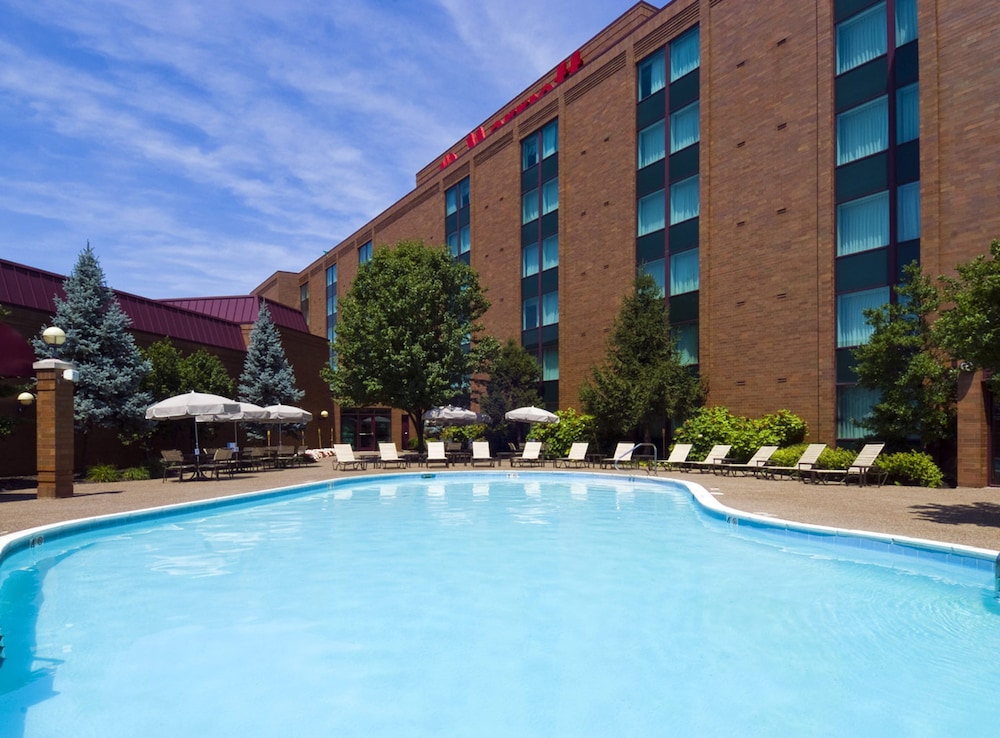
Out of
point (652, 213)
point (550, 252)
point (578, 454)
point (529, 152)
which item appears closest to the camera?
point (578, 454)

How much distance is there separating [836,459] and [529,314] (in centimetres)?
1813

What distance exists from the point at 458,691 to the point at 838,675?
2.91 metres

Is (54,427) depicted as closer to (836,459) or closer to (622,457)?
(622,457)

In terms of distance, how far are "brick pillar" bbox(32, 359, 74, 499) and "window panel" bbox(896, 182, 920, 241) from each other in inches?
830

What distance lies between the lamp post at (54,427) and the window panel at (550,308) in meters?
21.0

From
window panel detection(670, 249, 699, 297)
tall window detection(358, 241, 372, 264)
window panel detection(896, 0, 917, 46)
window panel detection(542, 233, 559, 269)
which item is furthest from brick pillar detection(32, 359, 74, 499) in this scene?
tall window detection(358, 241, 372, 264)

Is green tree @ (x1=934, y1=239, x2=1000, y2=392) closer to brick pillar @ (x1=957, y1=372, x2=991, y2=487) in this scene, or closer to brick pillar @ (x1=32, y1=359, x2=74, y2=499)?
brick pillar @ (x1=957, y1=372, x2=991, y2=487)

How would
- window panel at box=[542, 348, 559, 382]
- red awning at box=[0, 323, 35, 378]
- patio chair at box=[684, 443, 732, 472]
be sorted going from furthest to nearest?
1. window panel at box=[542, 348, 559, 382]
2. patio chair at box=[684, 443, 732, 472]
3. red awning at box=[0, 323, 35, 378]

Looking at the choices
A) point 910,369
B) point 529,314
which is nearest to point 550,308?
point 529,314

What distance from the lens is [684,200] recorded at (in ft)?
83.6

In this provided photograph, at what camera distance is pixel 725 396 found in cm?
2330

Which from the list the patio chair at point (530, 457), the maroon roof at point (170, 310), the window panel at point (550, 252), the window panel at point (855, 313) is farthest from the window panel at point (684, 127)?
the maroon roof at point (170, 310)

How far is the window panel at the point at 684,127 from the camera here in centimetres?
2520

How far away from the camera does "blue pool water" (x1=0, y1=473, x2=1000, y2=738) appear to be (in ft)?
15.2
